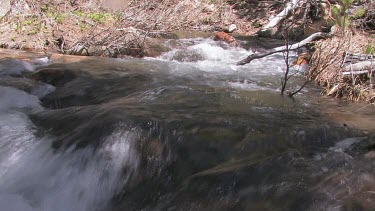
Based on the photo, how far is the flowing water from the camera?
2744mm

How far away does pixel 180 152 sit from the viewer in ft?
11.2

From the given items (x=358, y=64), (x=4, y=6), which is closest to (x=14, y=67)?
(x=4, y=6)

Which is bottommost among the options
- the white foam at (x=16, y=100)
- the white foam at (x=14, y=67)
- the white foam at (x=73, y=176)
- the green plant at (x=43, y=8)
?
the white foam at (x=73, y=176)

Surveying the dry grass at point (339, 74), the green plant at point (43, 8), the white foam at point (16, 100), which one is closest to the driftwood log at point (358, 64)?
the dry grass at point (339, 74)

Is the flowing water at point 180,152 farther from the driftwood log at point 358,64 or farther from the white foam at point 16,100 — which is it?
the driftwood log at point 358,64

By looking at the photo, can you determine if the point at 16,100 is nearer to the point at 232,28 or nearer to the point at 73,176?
the point at 73,176

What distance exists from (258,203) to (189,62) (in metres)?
6.05

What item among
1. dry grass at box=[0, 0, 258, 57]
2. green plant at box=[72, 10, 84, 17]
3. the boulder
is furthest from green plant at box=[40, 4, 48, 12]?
the boulder

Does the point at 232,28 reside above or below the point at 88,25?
below

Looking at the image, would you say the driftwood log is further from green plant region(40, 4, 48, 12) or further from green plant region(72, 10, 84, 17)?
green plant region(40, 4, 48, 12)

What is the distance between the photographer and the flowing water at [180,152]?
2744 mm

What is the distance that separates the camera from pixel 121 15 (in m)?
10.4

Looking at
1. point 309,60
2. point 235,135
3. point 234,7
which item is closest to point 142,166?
point 235,135

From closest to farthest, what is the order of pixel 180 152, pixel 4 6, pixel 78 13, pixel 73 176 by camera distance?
pixel 73 176 → pixel 180 152 → pixel 4 6 → pixel 78 13
